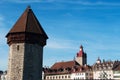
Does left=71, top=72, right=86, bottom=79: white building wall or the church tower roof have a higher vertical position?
the church tower roof

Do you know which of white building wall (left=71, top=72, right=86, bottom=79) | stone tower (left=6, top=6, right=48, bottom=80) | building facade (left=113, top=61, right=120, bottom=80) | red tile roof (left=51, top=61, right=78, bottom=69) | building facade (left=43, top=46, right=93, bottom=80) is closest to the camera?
stone tower (left=6, top=6, right=48, bottom=80)

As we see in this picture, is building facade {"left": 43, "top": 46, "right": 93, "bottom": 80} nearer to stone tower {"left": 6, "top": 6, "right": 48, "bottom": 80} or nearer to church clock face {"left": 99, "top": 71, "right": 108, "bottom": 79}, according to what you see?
church clock face {"left": 99, "top": 71, "right": 108, "bottom": 79}

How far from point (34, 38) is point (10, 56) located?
2537 mm

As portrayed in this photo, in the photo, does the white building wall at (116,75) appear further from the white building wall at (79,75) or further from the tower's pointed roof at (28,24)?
the tower's pointed roof at (28,24)

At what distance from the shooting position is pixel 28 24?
93.8ft

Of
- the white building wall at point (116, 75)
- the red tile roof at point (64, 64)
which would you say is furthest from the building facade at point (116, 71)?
the red tile roof at point (64, 64)

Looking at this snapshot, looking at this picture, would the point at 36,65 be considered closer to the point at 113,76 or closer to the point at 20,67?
the point at 20,67

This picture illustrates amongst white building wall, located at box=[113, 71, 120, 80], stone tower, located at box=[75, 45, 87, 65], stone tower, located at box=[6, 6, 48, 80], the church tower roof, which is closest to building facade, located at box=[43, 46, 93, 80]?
stone tower, located at box=[75, 45, 87, 65]

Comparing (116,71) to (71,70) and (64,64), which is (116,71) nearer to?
(71,70)

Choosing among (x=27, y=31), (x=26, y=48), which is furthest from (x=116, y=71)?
(x=26, y=48)

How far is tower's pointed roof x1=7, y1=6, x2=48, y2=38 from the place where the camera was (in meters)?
28.3

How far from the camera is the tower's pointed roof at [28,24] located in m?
28.3

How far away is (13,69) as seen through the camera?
27000 mm

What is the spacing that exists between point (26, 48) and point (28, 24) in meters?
2.40
